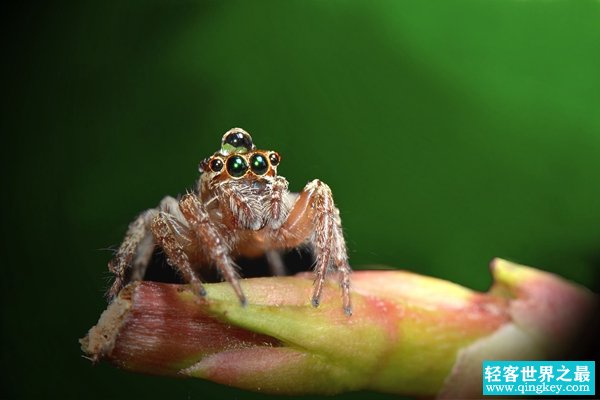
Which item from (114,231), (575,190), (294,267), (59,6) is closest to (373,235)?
(294,267)

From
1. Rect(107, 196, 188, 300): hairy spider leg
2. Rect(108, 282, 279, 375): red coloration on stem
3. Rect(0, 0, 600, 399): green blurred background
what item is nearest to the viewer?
Rect(108, 282, 279, 375): red coloration on stem

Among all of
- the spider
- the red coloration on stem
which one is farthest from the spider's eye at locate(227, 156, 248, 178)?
the red coloration on stem

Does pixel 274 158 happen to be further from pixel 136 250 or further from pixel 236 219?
pixel 136 250

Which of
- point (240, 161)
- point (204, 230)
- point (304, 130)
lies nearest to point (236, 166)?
point (240, 161)

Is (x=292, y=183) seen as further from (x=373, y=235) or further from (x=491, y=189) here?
(x=491, y=189)

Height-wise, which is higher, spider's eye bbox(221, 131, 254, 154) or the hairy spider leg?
spider's eye bbox(221, 131, 254, 154)

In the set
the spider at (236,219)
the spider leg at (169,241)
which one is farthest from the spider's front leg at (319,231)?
the spider leg at (169,241)

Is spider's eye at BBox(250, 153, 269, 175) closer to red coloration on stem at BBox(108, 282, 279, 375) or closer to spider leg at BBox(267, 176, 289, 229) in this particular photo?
spider leg at BBox(267, 176, 289, 229)

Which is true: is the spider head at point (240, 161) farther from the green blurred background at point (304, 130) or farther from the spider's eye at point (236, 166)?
the green blurred background at point (304, 130)
